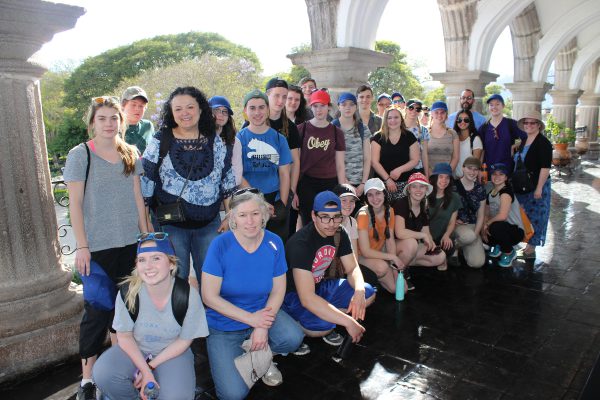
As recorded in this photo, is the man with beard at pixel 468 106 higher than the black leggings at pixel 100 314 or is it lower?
higher

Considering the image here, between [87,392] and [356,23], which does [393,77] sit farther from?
[87,392]

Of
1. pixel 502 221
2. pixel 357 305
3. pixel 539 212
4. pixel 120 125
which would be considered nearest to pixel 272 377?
pixel 357 305

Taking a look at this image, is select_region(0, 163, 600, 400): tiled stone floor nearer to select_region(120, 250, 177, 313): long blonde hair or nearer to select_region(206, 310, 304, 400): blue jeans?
select_region(206, 310, 304, 400): blue jeans

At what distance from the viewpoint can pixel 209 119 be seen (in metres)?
2.65

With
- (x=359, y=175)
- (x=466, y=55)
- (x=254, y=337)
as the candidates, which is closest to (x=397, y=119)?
(x=359, y=175)

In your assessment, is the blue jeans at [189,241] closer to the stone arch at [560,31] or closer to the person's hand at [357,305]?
the person's hand at [357,305]

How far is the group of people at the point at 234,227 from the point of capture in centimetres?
216

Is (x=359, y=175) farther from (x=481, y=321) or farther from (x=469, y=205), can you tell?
(x=481, y=321)

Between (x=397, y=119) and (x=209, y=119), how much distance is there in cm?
200

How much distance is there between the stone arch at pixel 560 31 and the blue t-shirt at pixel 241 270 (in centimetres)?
995

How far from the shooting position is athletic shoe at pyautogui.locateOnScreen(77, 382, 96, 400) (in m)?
2.28

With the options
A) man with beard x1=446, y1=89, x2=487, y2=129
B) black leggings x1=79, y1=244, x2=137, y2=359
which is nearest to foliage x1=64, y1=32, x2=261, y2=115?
man with beard x1=446, y1=89, x2=487, y2=129

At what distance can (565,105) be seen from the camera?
42.4ft

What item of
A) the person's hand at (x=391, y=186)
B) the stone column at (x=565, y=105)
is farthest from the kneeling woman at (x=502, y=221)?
the stone column at (x=565, y=105)
